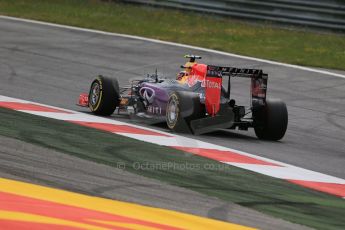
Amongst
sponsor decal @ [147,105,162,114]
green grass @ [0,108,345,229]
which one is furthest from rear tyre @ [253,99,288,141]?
green grass @ [0,108,345,229]

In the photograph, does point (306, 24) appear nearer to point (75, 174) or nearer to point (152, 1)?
point (152, 1)

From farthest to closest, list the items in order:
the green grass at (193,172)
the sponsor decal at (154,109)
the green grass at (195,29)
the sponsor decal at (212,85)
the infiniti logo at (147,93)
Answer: the green grass at (195,29) → the infiniti logo at (147,93) → the sponsor decal at (154,109) → the sponsor decal at (212,85) → the green grass at (193,172)

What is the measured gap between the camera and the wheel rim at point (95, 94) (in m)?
12.4

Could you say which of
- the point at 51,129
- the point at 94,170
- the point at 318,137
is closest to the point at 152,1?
the point at 318,137

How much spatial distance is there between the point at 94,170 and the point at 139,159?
96cm

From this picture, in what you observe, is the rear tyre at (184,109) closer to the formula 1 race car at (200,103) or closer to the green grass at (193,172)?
the formula 1 race car at (200,103)

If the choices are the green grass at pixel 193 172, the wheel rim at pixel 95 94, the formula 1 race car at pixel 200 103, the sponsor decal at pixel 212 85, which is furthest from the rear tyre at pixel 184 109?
the wheel rim at pixel 95 94

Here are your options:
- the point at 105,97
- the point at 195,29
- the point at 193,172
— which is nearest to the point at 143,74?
the point at 105,97

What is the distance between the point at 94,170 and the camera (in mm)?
7746

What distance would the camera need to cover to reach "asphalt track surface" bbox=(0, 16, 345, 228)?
1117 cm

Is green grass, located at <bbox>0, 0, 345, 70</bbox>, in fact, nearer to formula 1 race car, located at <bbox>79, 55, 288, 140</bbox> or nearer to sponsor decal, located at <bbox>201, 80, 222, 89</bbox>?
formula 1 race car, located at <bbox>79, 55, 288, 140</bbox>

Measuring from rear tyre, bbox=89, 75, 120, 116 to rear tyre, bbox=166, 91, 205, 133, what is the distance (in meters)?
1.23

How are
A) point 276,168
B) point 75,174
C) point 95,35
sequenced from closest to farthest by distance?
point 75,174
point 276,168
point 95,35

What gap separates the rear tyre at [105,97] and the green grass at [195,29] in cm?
749
